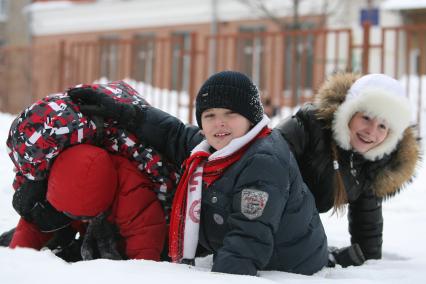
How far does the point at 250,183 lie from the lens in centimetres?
172

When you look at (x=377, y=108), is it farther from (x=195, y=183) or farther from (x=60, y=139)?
(x=60, y=139)

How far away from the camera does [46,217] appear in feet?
6.82

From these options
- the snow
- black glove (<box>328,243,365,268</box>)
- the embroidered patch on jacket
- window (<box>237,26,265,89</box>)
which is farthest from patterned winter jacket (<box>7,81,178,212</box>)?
the snow

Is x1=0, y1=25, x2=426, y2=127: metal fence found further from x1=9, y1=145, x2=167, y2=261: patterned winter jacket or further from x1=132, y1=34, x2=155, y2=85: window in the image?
x1=9, y1=145, x2=167, y2=261: patterned winter jacket

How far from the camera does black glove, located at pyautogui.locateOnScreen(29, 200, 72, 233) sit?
2070 mm

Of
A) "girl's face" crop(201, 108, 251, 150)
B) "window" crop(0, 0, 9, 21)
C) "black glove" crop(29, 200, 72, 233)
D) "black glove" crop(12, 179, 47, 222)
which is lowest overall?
"black glove" crop(29, 200, 72, 233)

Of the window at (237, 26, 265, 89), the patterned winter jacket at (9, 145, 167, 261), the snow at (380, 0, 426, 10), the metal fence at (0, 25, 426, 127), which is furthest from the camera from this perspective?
the snow at (380, 0, 426, 10)

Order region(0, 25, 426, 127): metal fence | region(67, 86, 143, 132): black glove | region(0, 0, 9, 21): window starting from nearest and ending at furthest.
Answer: region(67, 86, 143, 132): black glove → region(0, 25, 426, 127): metal fence → region(0, 0, 9, 21): window

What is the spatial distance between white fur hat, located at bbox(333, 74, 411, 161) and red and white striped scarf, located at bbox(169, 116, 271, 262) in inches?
24.5

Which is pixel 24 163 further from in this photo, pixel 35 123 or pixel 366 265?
pixel 366 265

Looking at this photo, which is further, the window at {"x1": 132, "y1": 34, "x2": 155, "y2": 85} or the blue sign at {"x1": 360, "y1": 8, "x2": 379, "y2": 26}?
the blue sign at {"x1": 360, "y1": 8, "x2": 379, "y2": 26}

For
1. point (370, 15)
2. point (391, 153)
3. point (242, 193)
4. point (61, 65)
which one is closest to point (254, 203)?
point (242, 193)

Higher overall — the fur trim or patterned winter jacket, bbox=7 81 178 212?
patterned winter jacket, bbox=7 81 178 212

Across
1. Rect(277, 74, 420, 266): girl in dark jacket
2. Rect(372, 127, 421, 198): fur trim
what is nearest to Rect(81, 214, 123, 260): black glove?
Rect(277, 74, 420, 266): girl in dark jacket
